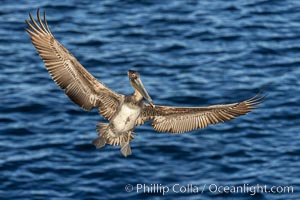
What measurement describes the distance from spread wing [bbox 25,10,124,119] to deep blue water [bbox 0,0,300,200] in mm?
8841

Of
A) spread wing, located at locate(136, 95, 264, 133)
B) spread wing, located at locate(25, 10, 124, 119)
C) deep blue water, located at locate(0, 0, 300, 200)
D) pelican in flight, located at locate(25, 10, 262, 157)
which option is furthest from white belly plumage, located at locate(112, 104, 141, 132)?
deep blue water, located at locate(0, 0, 300, 200)

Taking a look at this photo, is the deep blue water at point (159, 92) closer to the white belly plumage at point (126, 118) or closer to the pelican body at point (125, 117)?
the pelican body at point (125, 117)

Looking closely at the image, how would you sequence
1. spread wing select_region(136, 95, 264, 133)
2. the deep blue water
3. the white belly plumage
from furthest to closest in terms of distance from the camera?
the deep blue water < spread wing select_region(136, 95, 264, 133) < the white belly plumage

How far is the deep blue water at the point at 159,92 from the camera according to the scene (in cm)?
2620

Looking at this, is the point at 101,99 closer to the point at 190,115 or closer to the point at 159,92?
the point at 190,115

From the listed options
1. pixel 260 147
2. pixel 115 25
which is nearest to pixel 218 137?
pixel 260 147

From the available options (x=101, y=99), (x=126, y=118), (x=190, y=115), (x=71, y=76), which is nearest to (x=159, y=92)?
(x=190, y=115)

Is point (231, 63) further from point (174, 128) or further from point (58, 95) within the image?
point (174, 128)

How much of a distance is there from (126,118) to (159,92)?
43.9 ft

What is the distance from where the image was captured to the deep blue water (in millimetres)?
26203

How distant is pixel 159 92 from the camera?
29750mm

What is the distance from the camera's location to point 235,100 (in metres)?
29.5

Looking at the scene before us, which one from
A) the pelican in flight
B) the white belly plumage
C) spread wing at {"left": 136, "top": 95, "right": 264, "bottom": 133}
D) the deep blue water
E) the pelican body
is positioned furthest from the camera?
the deep blue water

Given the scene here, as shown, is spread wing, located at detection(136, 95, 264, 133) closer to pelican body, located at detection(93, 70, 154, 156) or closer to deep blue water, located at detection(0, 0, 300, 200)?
pelican body, located at detection(93, 70, 154, 156)
